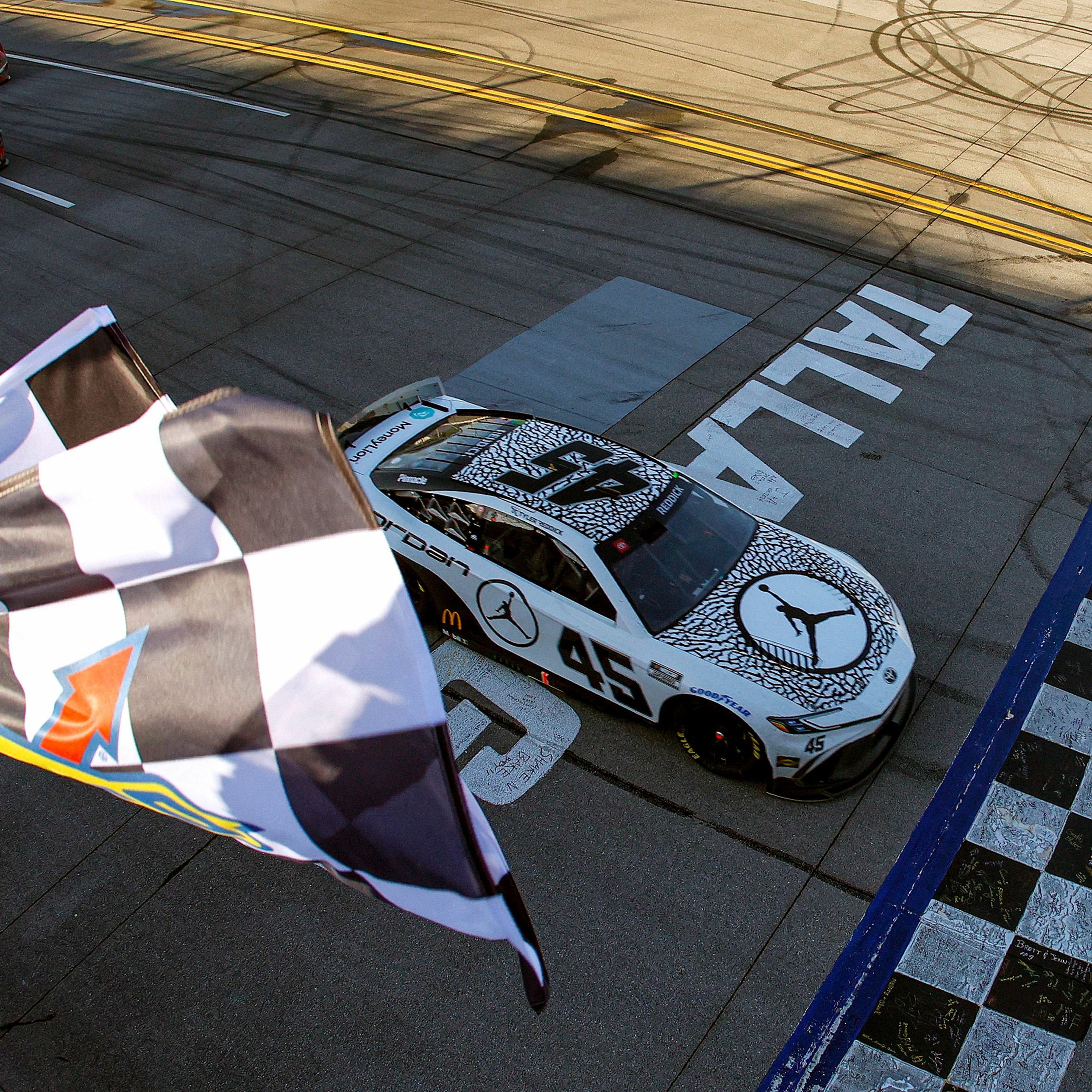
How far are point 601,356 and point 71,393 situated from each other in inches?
294

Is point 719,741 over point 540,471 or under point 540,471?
under

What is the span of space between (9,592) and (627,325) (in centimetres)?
854

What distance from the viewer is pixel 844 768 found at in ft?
18.7

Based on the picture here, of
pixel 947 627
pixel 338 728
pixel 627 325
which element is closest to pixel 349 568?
pixel 338 728

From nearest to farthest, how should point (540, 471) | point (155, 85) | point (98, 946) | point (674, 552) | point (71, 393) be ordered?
point (71, 393), point (98, 946), point (674, 552), point (540, 471), point (155, 85)

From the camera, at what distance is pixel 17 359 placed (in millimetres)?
10469

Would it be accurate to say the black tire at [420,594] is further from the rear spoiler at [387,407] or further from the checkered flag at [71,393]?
the checkered flag at [71,393]

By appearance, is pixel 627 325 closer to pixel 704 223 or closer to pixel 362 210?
pixel 704 223

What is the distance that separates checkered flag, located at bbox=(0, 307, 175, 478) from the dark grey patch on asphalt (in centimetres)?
611

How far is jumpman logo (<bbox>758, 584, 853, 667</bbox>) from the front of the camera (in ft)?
19.1

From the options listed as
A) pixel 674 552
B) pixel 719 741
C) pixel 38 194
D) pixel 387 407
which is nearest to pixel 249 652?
pixel 719 741

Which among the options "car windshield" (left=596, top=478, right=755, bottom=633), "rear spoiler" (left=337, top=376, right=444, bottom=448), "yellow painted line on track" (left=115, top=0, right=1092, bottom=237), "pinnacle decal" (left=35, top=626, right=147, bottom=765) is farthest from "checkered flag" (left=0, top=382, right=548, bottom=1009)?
"yellow painted line on track" (left=115, top=0, right=1092, bottom=237)

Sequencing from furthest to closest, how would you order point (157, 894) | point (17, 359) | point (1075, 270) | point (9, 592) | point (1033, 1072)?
point (1075, 270)
point (17, 359)
point (157, 894)
point (1033, 1072)
point (9, 592)

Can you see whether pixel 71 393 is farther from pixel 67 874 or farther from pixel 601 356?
pixel 601 356
